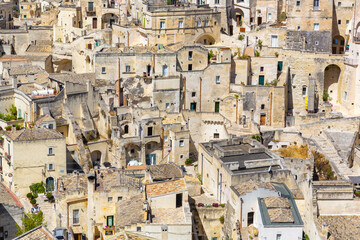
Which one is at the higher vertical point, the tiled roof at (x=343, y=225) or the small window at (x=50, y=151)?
the small window at (x=50, y=151)

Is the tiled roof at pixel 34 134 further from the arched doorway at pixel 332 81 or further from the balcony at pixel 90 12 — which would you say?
the balcony at pixel 90 12

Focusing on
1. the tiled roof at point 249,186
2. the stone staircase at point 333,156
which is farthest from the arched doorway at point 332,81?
the tiled roof at point 249,186

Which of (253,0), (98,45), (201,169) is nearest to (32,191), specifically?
(201,169)

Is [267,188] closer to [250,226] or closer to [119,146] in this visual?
[250,226]

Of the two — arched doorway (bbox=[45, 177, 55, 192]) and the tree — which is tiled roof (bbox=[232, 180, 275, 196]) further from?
arched doorway (bbox=[45, 177, 55, 192])

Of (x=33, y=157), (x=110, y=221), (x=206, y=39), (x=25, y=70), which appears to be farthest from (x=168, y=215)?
(x=206, y=39)

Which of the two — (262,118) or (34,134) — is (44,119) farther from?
(262,118)
